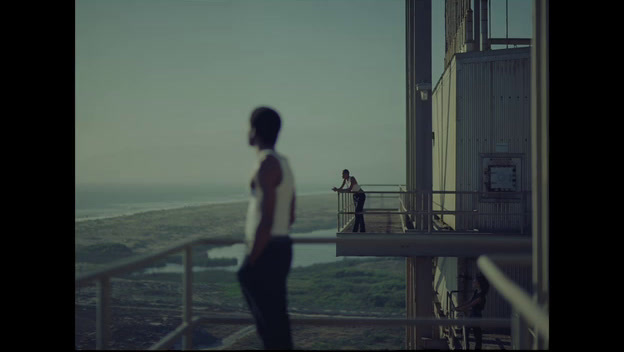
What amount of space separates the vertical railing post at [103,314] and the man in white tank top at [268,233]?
790mm

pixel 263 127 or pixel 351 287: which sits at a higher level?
pixel 263 127

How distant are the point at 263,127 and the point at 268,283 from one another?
974 millimetres

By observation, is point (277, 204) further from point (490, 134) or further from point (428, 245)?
point (490, 134)

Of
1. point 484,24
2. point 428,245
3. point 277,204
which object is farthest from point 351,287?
point 277,204

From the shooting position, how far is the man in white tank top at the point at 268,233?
11.6ft

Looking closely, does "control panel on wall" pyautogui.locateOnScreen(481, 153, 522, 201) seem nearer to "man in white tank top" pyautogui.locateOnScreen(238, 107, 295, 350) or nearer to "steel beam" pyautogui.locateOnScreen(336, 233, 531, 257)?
"steel beam" pyautogui.locateOnScreen(336, 233, 531, 257)

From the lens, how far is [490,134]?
14.7 meters

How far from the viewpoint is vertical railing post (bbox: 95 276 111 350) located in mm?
3426

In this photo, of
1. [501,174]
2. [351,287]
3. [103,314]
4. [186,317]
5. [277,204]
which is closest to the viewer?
[103,314]

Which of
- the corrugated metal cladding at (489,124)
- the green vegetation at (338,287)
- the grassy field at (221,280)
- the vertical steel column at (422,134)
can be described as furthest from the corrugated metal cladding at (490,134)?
the green vegetation at (338,287)

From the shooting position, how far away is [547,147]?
3.32m
